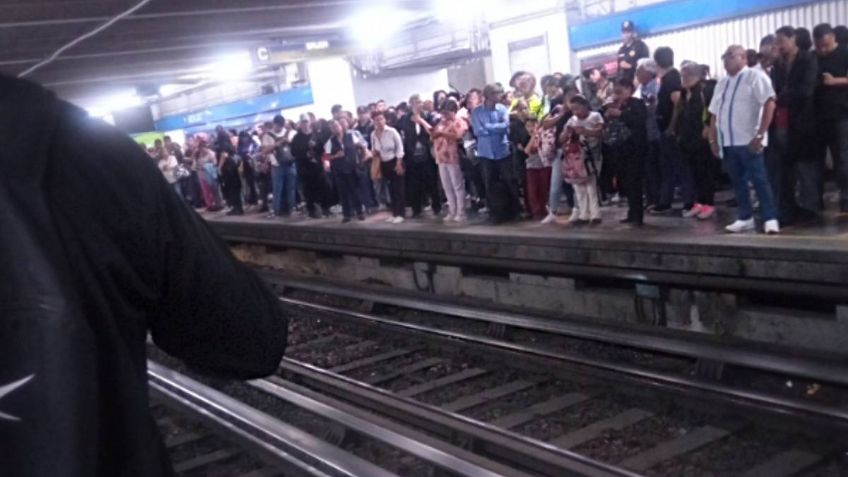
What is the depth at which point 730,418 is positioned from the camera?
5656 mm

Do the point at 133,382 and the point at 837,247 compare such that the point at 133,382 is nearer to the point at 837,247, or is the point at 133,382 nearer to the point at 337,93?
the point at 837,247

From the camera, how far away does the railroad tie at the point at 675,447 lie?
5.06 metres

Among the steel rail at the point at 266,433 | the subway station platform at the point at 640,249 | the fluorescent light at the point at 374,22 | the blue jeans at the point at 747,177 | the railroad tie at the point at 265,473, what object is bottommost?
the railroad tie at the point at 265,473

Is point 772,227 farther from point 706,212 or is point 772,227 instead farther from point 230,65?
point 230,65

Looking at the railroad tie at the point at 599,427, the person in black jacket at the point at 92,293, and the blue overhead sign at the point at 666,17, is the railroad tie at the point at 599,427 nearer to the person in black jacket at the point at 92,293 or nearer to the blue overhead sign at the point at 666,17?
the person in black jacket at the point at 92,293

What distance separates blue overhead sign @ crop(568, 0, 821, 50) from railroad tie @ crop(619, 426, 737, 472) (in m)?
8.65

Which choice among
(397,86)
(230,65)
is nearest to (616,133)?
(230,65)

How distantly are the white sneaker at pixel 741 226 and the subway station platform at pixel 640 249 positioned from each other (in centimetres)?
9

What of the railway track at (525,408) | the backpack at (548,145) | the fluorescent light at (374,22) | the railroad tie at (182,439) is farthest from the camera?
the fluorescent light at (374,22)

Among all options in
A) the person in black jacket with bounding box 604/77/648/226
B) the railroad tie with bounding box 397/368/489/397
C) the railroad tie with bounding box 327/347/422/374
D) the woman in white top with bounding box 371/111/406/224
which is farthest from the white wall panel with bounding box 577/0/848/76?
the railroad tie with bounding box 397/368/489/397

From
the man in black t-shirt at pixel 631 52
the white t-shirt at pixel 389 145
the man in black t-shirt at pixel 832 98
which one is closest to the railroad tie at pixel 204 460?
the man in black t-shirt at pixel 832 98

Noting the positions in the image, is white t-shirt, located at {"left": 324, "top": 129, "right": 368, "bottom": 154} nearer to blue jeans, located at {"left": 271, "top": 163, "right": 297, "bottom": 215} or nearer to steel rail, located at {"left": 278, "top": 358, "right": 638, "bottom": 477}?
blue jeans, located at {"left": 271, "top": 163, "right": 297, "bottom": 215}

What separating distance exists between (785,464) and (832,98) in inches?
172

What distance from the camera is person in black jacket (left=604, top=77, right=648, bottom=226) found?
9195mm
